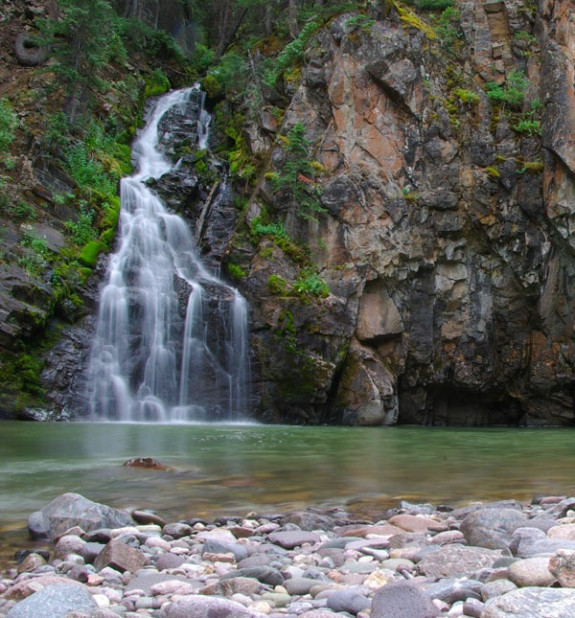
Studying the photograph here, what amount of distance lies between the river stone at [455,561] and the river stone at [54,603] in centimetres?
194

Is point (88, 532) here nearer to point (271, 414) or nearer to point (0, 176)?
point (271, 414)

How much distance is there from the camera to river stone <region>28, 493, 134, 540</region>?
485 cm

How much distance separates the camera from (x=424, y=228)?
23047 millimetres

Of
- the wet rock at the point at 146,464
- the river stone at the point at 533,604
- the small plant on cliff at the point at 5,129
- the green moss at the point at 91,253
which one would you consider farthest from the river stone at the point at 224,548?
the green moss at the point at 91,253

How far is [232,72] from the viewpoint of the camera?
28.0 m

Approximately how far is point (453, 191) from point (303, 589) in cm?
2163

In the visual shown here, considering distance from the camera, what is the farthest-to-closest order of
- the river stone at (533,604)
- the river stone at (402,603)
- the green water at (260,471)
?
the green water at (260,471)
the river stone at (402,603)
the river stone at (533,604)

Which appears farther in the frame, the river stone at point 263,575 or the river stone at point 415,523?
the river stone at point 415,523

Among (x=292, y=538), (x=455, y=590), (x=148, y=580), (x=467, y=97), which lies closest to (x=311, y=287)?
(x=467, y=97)

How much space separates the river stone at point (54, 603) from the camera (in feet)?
9.63

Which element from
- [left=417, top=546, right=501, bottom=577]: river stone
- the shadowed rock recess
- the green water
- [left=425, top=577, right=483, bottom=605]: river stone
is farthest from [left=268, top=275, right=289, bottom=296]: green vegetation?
[left=425, top=577, right=483, bottom=605]: river stone

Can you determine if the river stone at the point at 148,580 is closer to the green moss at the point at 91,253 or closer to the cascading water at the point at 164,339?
the cascading water at the point at 164,339

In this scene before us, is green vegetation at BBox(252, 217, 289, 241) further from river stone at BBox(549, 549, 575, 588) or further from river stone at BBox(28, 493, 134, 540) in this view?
river stone at BBox(549, 549, 575, 588)

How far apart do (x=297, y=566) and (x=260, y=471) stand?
4.69m
